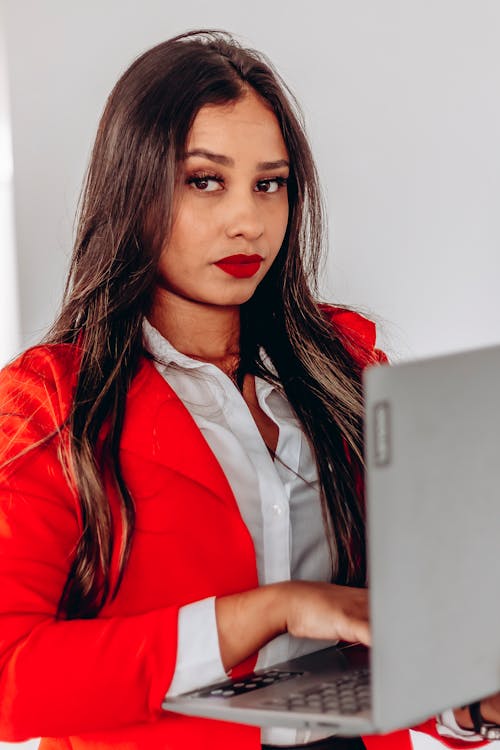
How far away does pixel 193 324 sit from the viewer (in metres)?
1.55

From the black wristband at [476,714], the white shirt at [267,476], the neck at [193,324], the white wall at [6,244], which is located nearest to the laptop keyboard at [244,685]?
the white shirt at [267,476]

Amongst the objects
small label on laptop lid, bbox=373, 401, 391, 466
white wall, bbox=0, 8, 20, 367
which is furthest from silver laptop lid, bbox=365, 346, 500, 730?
white wall, bbox=0, 8, 20, 367

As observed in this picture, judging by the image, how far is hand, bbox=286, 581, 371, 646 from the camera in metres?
1.16

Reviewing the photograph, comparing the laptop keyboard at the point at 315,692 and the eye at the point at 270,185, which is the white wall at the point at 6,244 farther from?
the laptop keyboard at the point at 315,692

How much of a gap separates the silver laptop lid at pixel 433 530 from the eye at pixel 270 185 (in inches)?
22.1

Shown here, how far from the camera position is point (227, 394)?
4.96 ft

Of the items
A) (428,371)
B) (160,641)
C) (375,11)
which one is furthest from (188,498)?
(375,11)

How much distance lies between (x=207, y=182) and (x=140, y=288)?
152 mm

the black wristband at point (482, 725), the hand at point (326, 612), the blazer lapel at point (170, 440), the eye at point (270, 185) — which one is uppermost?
the eye at point (270, 185)

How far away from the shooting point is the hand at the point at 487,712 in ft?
4.42

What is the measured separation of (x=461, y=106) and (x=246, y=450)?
0.84 metres

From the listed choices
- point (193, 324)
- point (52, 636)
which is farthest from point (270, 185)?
point (52, 636)

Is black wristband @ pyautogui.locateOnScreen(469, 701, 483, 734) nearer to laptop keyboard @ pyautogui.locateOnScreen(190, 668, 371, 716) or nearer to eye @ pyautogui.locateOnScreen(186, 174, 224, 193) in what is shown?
laptop keyboard @ pyautogui.locateOnScreen(190, 668, 371, 716)

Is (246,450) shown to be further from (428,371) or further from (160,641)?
(428,371)
